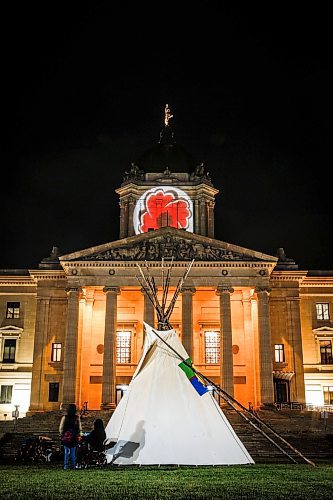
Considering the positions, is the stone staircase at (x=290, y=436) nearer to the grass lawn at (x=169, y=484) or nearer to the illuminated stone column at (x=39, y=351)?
the grass lawn at (x=169, y=484)

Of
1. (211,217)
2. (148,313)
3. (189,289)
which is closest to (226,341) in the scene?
(189,289)

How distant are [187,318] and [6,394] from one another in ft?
59.9

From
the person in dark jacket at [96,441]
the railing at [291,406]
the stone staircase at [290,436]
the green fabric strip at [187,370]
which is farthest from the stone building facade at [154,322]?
the person in dark jacket at [96,441]

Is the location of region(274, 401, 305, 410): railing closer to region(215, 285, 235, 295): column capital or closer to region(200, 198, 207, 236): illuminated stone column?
region(215, 285, 235, 295): column capital

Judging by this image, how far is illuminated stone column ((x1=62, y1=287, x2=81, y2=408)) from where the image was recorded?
47.4 meters

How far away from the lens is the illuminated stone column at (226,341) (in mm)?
47719

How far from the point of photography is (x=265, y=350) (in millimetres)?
48781

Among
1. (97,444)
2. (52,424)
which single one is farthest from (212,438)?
(52,424)

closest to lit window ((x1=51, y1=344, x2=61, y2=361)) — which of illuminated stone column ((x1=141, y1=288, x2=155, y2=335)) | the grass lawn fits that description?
illuminated stone column ((x1=141, y1=288, x2=155, y2=335))

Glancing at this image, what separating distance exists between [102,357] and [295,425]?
18.0 m

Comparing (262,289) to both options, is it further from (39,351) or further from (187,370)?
(187,370)

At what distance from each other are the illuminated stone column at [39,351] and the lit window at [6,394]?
4023mm

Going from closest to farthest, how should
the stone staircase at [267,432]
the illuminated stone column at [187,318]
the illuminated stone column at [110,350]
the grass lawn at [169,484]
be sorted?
the grass lawn at [169,484] < the stone staircase at [267,432] < the illuminated stone column at [110,350] < the illuminated stone column at [187,318]

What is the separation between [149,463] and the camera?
2336 cm
